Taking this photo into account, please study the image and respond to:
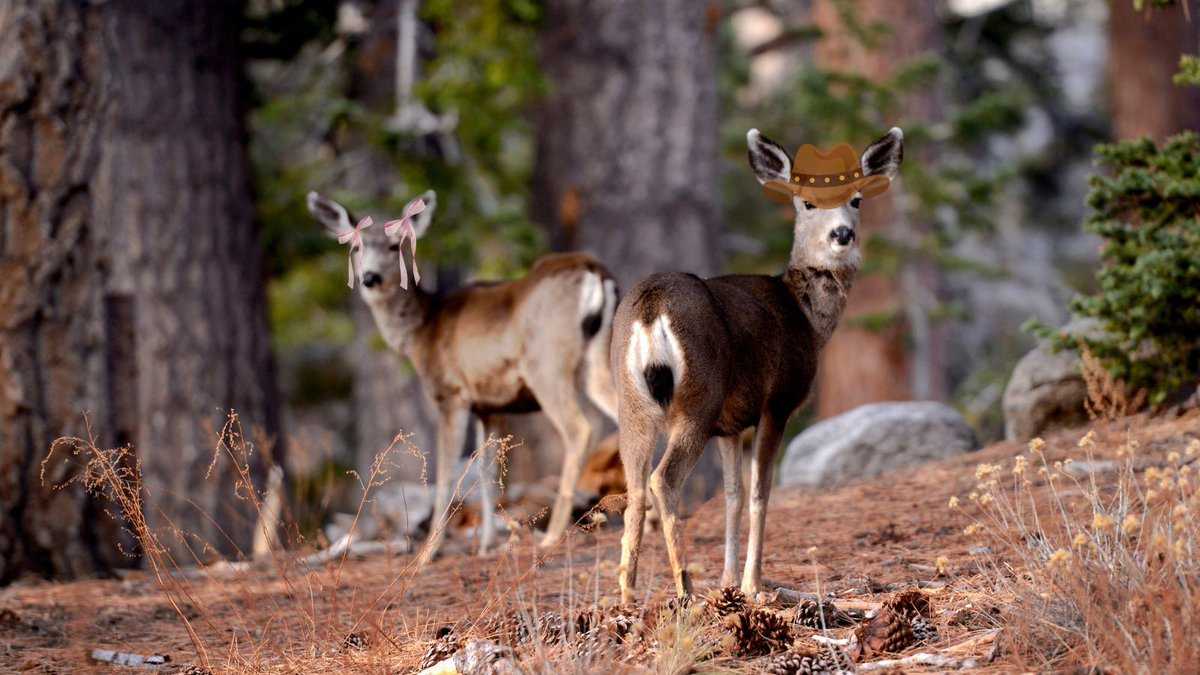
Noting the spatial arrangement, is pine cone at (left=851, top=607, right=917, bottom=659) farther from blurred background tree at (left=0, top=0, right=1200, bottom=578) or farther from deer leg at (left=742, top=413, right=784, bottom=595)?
blurred background tree at (left=0, top=0, right=1200, bottom=578)

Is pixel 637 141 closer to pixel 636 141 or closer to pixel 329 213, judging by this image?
pixel 636 141

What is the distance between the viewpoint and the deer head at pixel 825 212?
18.6 feet

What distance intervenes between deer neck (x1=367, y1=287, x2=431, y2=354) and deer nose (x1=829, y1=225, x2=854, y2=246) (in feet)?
12.5

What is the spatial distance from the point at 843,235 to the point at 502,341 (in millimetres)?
3310

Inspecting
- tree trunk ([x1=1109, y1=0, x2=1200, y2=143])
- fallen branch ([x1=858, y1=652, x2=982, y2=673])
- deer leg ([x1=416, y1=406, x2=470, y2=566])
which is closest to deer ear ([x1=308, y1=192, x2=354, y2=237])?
deer leg ([x1=416, y1=406, x2=470, y2=566])

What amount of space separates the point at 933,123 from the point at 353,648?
12.9 meters

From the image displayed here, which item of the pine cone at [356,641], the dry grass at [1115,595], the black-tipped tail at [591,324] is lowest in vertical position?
the pine cone at [356,641]

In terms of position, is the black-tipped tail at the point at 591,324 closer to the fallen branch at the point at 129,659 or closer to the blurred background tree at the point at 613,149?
the blurred background tree at the point at 613,149

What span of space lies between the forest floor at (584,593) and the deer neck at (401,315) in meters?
1.54

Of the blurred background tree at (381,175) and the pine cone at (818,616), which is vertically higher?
the blurred background tree at (381,175)

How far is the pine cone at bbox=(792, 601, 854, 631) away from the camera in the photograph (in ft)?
15.3

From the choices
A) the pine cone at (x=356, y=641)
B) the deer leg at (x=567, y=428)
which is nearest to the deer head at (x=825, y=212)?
the pine cone at (x=356, y=641)

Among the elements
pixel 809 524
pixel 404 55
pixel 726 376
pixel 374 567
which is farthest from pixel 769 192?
pixel 404 55

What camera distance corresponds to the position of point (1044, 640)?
13.5 ft
